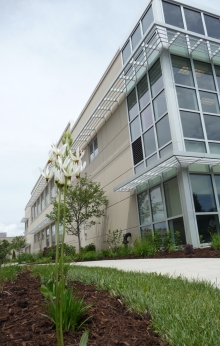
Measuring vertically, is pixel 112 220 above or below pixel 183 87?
below

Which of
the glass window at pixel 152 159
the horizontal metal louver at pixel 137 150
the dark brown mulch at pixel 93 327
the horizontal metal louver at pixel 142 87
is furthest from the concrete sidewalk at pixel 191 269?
the horizontal metal louver at pixel 142 87

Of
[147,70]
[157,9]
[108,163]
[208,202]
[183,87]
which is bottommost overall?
[208,202]

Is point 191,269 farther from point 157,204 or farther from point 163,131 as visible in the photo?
point 163,131

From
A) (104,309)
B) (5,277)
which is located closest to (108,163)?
(5,277)

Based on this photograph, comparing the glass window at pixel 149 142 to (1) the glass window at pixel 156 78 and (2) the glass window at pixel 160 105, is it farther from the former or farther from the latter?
(1) the glass window at pixel 156 78

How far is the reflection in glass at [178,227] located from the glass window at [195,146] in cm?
293

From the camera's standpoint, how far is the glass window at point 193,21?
14.3m

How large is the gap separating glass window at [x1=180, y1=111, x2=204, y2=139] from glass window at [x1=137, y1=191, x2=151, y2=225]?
11.9 ft

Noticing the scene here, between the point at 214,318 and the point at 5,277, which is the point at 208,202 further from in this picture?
the point at 214,318

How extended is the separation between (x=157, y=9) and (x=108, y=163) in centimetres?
906

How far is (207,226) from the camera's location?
11148 mm

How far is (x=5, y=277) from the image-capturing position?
606 cm

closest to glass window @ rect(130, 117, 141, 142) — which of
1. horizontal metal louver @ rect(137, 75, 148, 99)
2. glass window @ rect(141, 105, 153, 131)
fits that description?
glass window @ rect(141, 105, 153, 131)

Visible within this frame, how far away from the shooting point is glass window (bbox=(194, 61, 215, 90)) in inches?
535
